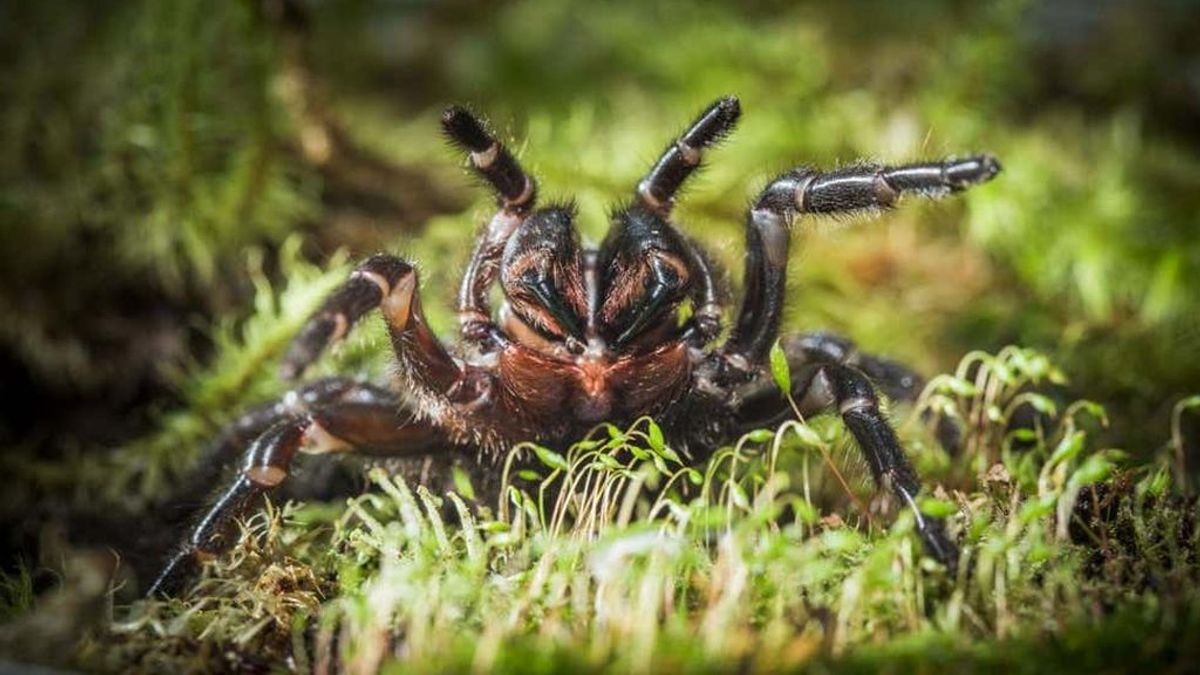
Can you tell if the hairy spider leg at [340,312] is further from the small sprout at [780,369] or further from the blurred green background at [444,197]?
the blurred green background at [444,197]

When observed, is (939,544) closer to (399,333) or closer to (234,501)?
(399,333)

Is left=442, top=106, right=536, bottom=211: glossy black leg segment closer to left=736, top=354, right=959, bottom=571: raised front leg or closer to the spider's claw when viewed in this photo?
left=736, top=354, right=959, bottom=571: raised front leg

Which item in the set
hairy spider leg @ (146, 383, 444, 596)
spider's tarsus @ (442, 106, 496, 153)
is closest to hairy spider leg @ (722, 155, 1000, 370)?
spider's tarsus @ (442, 106, 496, 153)

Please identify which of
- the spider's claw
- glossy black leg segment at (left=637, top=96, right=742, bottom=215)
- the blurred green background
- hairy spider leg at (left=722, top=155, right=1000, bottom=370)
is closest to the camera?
the spider's claw

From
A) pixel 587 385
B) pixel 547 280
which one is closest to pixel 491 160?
pixel 547 280

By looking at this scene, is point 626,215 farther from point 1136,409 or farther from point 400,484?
point 1136,409

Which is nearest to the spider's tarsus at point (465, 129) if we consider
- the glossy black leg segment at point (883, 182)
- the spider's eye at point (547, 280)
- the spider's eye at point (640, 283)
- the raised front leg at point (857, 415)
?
the spider's eye at point (547, 280)
